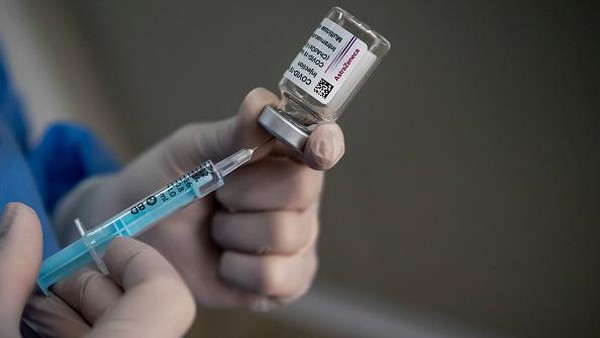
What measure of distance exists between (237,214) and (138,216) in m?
0.18

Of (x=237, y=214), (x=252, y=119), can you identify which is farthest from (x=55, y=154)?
(x=252, y=119)

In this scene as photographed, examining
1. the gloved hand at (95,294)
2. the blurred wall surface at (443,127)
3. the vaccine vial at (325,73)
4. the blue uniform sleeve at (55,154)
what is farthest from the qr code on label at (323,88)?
the blue uniform sleeve at (55,154)

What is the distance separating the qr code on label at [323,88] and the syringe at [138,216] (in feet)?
0.43

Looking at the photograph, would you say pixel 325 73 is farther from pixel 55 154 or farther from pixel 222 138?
pixel 55 154

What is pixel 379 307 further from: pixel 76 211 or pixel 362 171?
pixel 76 211

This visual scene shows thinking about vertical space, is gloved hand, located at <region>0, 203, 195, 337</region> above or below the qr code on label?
below

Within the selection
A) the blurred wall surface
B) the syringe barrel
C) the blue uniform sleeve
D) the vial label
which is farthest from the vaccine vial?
the blue uniform sleeve

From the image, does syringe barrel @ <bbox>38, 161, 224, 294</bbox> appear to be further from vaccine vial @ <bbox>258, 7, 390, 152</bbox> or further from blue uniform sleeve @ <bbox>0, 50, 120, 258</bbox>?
blue uniform sleeve @ <bbox>0, 50, 120, 258</bbox>

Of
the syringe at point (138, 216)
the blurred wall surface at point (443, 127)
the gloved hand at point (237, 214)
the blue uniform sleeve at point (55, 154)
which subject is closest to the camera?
the syringe at point (138, 216)

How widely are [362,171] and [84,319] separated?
25.0 inches

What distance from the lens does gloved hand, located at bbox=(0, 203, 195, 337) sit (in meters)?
0.48

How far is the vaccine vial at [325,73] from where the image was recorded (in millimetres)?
535

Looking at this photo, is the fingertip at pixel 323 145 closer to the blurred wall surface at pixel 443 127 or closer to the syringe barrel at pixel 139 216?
the syringe barrel at pixel 139 216

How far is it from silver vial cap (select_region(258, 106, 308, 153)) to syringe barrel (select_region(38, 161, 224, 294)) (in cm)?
9
